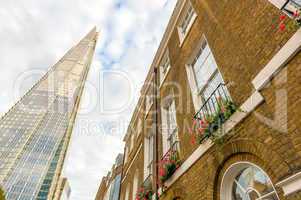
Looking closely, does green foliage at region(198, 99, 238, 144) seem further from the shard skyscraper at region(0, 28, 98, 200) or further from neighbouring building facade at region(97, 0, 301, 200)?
the shard skyscraper at region(0, 28, 98, 200)

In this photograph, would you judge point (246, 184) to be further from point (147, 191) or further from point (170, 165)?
point (147, 191)

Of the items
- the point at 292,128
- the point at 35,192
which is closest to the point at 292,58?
the point at 292,128

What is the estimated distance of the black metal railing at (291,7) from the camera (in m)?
3.17

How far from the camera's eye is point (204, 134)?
179 inches

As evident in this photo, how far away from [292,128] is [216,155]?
1.87 m

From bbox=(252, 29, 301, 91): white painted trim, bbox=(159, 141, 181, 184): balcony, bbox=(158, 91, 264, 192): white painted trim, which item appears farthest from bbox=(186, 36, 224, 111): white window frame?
bbox=(252, 29, 301, 91): white painted trim

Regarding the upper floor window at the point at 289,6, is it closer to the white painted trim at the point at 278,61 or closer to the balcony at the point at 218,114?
the white painted trim at the point at 278,61

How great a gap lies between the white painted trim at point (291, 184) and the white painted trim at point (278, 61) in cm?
157

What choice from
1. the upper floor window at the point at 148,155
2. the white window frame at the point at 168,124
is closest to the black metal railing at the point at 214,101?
the white window frame at the point at 168,124

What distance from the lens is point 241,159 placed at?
12.0 ft

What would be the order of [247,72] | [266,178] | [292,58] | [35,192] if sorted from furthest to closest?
[35,192], [247,72], [266,178], [292,58]

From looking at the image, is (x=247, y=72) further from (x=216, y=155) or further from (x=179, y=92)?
(x=179, y=92)

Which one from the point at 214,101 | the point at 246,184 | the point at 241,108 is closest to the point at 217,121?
the point at 241,108

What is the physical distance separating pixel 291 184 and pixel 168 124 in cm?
607
